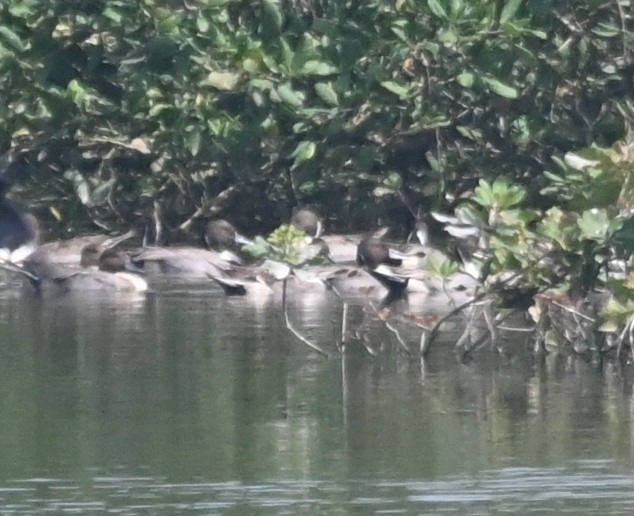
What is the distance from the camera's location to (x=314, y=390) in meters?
12.9

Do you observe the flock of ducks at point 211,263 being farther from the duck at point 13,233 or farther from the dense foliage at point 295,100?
the dense foliage at point 295,100

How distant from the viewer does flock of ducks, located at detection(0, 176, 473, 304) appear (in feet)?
63.5

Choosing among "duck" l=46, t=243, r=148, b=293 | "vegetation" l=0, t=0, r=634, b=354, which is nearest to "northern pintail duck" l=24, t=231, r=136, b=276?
"duck" l=46, t=243, r=148, b=293

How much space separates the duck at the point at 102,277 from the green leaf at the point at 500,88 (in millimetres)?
3531

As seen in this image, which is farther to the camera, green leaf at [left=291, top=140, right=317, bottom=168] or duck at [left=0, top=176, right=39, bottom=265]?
duck at [left=0, top=176, right=39, bottom=265]

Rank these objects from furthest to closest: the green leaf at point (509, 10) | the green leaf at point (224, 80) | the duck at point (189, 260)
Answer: the green leaf at point (224, 80), the duck at point (189, 260), the green leaf at point (509, 10)

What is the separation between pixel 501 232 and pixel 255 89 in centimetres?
898

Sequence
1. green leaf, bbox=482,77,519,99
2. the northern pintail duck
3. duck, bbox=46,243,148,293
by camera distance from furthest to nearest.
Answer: the northern pintail duck
duck, bbox=46,243,148,293
green leaf, bbox=482,77,519,99

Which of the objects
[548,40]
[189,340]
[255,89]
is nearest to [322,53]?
[255,89]

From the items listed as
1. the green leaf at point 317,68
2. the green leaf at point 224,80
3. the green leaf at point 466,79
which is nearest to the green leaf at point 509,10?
the green leaf at point 466,79

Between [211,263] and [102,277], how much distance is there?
1.03 m

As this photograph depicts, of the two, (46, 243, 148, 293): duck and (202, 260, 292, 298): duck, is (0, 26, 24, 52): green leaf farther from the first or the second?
(202, 260, 292, 298): duck

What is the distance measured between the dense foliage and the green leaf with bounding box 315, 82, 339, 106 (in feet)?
0.06

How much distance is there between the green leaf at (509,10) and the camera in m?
20.0
